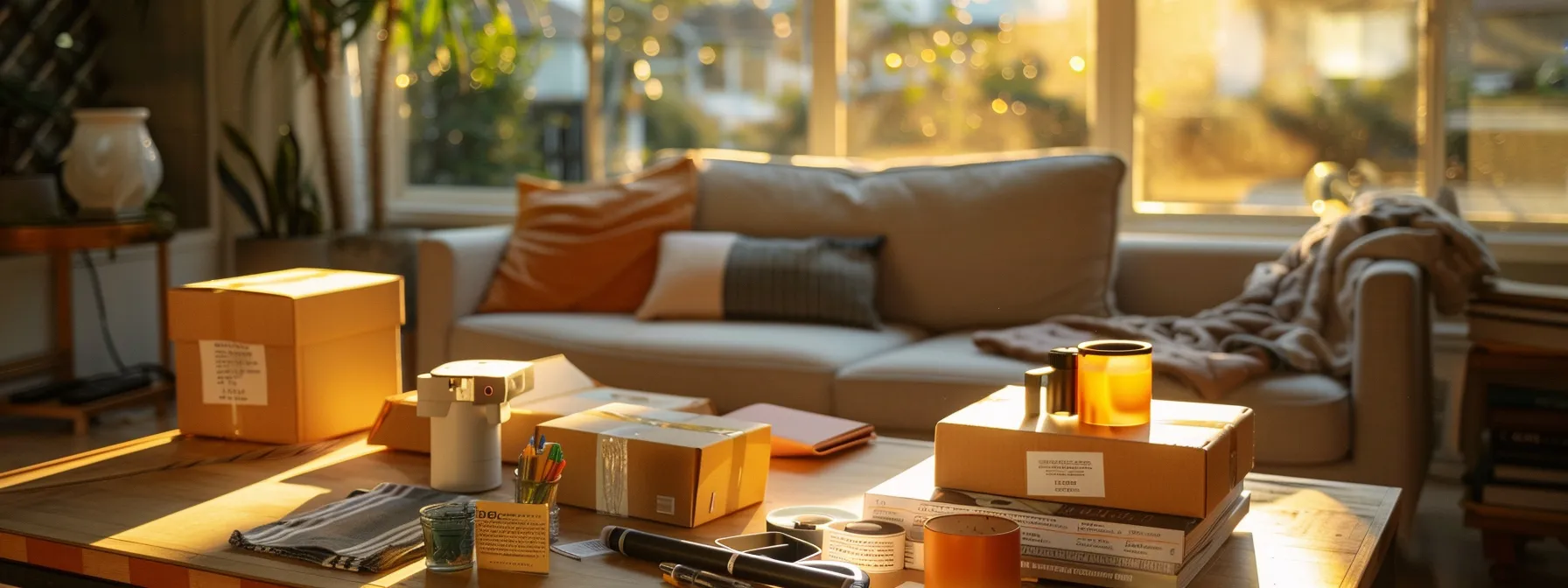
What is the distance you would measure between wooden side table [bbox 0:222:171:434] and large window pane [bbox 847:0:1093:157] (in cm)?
209

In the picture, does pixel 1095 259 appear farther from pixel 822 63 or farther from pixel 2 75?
pixel 2 75

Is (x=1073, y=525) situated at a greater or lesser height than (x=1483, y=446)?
greater

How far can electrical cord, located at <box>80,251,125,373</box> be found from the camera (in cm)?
421

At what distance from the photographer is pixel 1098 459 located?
1.34 meters

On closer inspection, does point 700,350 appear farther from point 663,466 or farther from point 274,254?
point 274,254

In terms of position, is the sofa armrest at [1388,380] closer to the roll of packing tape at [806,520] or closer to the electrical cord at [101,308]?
the roll of packing tape at [806,520]

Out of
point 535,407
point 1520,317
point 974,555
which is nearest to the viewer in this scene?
point 974,555

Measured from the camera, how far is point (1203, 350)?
9.03 ft

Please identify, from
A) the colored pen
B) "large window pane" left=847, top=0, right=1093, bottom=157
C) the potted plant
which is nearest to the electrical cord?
the potted plant

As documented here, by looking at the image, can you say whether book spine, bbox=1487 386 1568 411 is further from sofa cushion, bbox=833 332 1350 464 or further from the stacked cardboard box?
the stacked cardboard box

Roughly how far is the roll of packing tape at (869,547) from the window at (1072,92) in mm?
2623

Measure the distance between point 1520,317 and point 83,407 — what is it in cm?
345

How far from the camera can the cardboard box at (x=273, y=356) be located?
6.27 feet

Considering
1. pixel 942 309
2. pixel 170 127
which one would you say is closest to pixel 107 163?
pixel 170 127
